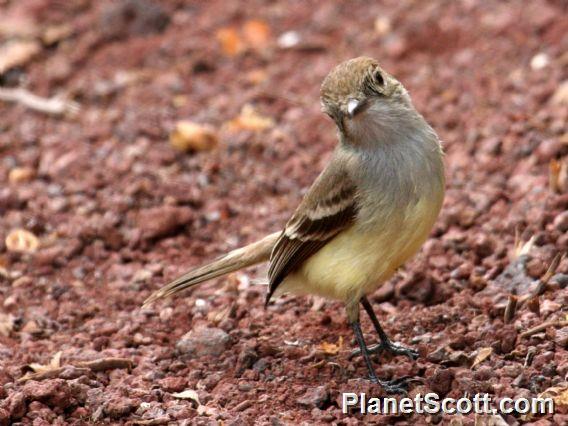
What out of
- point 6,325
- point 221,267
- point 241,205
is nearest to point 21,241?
point 6,325

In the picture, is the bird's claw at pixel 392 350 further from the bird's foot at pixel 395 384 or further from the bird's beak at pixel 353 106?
the bird's beak at pixel 353 106

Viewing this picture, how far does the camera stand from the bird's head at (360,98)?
6160mm

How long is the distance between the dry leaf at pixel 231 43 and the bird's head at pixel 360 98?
16.6ft

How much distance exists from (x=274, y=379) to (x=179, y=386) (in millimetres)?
564

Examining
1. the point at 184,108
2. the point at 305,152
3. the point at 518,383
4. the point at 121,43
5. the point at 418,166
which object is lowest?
the point at 518,383

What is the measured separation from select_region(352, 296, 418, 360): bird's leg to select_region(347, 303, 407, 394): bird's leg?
0.32 ft

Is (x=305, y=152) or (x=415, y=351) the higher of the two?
(x=305, y=152)

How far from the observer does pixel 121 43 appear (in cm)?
1153

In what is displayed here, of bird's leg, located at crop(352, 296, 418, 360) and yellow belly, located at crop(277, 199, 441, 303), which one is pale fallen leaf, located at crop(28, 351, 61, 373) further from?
bird's leg, located at crop(352, 296, 418, 360)

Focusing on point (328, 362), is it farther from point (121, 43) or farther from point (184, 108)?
point (121, 43)

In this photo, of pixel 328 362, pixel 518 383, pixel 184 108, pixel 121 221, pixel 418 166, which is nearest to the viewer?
pixel 518 383

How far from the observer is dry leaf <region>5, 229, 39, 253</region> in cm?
830

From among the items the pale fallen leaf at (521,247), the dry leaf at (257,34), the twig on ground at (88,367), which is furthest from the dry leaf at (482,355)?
the dry leaf at (257,34)

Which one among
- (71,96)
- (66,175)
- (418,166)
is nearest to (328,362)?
(418,166)
